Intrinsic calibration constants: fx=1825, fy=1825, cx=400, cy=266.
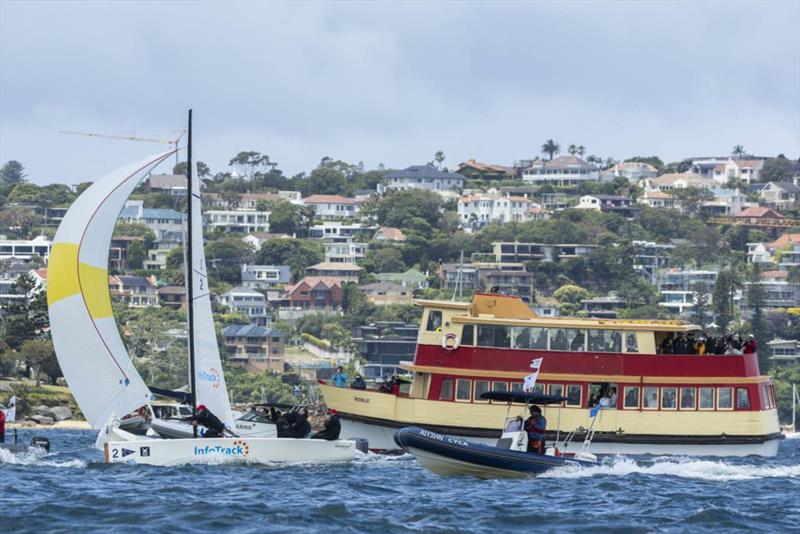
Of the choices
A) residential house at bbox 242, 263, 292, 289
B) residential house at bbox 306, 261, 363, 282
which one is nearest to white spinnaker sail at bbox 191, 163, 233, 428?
residential house at bbox 306, 261, 363, 282

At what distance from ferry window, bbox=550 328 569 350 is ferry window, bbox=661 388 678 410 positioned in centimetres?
258

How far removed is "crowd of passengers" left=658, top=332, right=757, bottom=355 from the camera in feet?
144

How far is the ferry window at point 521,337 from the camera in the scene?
43281 mm

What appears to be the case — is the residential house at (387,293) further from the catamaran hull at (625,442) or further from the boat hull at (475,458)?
the boat hull at (475,458)

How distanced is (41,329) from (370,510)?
67.4 metres

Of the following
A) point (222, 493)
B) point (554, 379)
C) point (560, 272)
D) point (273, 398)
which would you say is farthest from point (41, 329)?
point (560, 272)

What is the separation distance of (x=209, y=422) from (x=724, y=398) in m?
13.8

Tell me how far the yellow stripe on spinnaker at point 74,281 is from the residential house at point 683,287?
121002mm

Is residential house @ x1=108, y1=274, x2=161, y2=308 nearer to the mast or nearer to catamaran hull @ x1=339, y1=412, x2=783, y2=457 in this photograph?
catamaran hull @ x1=339, y1=412, x2=783, y2=457

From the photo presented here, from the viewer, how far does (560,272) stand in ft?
575

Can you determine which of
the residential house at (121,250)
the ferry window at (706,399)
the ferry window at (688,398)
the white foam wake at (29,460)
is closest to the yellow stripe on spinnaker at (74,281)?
the white foam wake at (29,460)

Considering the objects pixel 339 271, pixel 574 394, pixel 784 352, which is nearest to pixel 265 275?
pixel 339 271

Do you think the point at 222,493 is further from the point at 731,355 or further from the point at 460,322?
the point at 731,355

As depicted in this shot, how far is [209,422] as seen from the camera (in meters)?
36.3
